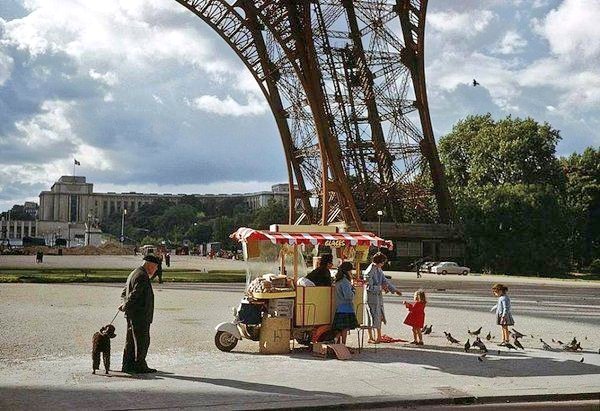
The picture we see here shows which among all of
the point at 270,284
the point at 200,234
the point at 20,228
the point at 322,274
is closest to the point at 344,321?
the point at 322,274

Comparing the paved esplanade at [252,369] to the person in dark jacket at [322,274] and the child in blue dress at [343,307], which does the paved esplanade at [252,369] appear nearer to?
the child in blue dress at [343,307]

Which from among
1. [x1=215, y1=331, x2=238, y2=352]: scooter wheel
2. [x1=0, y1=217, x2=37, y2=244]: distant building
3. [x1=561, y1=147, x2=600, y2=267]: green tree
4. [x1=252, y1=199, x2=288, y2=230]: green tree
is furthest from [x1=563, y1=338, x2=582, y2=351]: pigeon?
[x1=0, y1=217, x2=37, y2=244]: distant building

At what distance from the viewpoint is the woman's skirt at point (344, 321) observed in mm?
12625

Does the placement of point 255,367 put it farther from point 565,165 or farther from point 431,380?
point 565,165

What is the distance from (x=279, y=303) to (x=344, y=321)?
3.88 ft

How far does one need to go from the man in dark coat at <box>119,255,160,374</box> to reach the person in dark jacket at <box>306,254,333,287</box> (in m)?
3.42

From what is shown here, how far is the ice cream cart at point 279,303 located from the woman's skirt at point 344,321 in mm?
296

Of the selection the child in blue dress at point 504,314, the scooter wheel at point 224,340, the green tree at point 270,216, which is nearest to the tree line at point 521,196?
the green tree at point 270,216

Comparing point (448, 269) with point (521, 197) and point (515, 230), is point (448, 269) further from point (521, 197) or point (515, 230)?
point (521, 197)

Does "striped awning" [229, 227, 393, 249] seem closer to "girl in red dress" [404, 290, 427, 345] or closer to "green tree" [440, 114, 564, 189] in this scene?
"girl in red dress" [404, 290, 427, 345]

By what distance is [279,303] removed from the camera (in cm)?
1284

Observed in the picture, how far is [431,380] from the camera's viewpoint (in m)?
10.3

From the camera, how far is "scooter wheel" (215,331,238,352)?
12.7 metres

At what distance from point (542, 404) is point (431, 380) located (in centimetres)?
169
